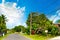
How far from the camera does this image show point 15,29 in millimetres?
146000

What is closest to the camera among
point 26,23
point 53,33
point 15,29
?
point 53,33

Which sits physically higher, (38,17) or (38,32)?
(38,17)

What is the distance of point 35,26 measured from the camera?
65812 millimetres

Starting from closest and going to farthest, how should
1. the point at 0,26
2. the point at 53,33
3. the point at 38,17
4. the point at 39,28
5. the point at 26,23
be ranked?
1. the point at 53,33
2. the point at 39,28
3. the point at 0,26
4. the point at 38,17
5. the point at 26,23

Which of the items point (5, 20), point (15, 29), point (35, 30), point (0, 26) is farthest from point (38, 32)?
point (15, 29)

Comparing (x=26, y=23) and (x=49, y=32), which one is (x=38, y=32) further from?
(x=26, y=23)

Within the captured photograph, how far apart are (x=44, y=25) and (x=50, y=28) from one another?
14.3 feet

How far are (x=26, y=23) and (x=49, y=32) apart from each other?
37571 millimetres

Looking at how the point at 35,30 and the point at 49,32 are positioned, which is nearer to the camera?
the point at 49,32

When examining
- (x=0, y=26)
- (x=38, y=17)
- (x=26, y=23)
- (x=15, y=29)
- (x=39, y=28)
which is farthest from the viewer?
(x=15, y=29)

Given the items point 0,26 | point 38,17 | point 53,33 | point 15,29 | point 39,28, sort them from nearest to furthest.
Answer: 1. point 53,33
2. point 39,28
3. point 0,26
4. point 38,17
5. point 15,29

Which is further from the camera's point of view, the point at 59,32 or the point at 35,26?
the point at 35,26

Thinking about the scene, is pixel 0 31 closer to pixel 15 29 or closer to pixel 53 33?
pixel 53 33

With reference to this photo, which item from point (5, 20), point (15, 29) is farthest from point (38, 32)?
point (15, 29)
